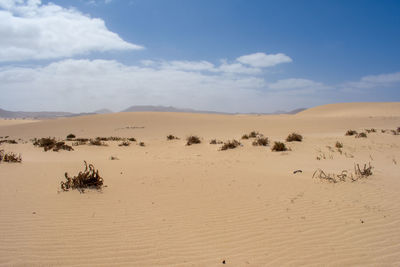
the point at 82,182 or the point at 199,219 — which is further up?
the point at 82,182

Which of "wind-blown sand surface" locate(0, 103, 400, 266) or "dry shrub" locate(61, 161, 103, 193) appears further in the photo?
"dry shrub" locate(61, 161, 103, 193)

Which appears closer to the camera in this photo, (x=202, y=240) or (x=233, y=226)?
(x=202, y=240)

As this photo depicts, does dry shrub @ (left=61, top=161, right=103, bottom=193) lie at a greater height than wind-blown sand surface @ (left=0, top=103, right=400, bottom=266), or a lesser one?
greater

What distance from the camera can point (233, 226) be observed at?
3988 mm

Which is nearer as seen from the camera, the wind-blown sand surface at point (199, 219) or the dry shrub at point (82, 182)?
the wind-blown sand surface at point (199, 219)

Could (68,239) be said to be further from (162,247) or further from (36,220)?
(162,247)

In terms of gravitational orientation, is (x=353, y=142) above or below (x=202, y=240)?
above

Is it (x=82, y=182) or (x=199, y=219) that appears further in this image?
(x=82, y=182)

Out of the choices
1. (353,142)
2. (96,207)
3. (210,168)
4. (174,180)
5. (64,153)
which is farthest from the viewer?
(353,142)

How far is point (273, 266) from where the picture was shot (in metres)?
2.95

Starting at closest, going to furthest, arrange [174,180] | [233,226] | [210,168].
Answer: [233,226], [174,180], [210,168]

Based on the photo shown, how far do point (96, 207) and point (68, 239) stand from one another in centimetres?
126

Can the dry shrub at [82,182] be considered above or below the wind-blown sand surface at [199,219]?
above

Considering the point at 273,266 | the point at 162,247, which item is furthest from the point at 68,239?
the point at 273,266
